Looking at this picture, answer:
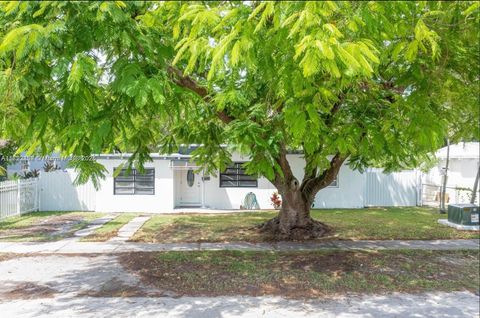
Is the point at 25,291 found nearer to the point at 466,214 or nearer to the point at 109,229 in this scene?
the point at 109,229

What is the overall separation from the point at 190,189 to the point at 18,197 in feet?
24.7

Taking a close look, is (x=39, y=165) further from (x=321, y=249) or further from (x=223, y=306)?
(x=223, y=306)

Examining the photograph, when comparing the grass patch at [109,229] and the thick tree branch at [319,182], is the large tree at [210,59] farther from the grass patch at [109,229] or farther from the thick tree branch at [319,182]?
the grass patch at [109,229]

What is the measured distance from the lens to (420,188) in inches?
864

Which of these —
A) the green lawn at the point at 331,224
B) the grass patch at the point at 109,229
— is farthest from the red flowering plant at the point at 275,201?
the grass patch at the point at 109,229

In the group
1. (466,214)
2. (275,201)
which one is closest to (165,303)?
(466,214)

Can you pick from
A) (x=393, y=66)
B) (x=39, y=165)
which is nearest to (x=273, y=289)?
(x=393, y=66)

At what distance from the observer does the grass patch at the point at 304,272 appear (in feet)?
24.6

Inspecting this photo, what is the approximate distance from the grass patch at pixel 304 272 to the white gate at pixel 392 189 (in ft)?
37.9

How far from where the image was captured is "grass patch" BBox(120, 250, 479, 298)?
7.49 m

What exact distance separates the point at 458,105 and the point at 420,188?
14256mm

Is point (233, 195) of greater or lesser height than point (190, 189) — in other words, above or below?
below

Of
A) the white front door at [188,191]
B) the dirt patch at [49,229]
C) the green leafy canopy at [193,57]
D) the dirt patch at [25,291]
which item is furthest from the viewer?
the white front door at [188,191]

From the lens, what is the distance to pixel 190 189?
20.9m
